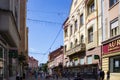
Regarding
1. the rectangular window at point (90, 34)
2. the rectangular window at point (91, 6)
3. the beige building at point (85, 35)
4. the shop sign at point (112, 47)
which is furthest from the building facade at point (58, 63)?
the shop sign at point (112, 47)

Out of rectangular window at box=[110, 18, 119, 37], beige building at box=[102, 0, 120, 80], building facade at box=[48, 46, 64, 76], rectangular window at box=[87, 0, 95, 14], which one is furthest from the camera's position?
building facade at box=[48, 46, 64, 76]

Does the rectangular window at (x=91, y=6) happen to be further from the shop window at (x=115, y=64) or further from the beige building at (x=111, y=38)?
the shop window at (x=115, y=64)

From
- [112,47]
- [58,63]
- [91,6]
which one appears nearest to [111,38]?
[112,47]

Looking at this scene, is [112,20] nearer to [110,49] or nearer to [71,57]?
[110,49]

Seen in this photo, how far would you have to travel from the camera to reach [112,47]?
31641 millimetres

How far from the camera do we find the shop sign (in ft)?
98.3

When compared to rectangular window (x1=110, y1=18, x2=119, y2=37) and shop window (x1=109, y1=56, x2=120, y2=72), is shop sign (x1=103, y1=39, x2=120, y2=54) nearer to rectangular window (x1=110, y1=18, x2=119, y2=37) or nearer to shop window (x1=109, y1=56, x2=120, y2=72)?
shop window (x1=109, y1=56, x2=120, y2=72)

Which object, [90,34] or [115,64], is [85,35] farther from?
[115,64]

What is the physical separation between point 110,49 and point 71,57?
25.4m

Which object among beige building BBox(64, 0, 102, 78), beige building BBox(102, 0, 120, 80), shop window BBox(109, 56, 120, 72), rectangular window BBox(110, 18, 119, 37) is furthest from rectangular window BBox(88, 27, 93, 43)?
shop window BBox(109, 56, 120, 72)

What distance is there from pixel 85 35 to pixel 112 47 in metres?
14.5

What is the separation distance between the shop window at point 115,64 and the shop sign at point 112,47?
81 cm

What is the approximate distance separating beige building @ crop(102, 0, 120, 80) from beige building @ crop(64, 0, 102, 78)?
6.89 feet

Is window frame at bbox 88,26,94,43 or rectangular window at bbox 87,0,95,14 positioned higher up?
rectangular window at bbox 87,0,95,14
